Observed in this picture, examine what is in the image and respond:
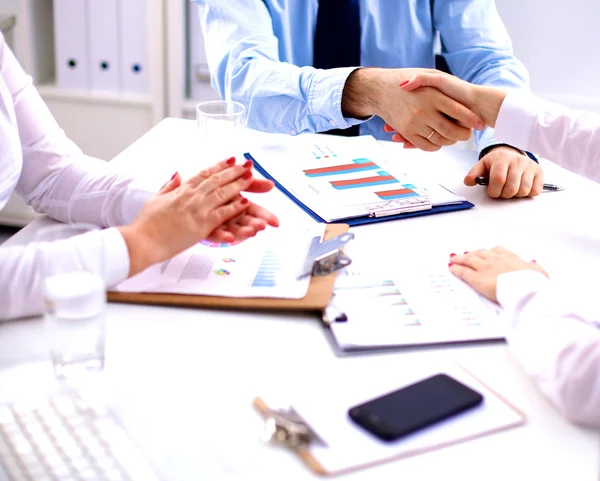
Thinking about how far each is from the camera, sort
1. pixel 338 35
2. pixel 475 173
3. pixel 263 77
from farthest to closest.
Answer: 1. pixel 338 35
2. pixel 263 77
3. pixel 475 173

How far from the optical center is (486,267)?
38.9 inches

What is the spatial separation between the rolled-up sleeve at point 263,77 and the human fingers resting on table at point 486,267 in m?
0.56

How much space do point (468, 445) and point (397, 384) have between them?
11 centimetres

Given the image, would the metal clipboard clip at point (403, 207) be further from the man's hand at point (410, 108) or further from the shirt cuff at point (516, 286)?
the shirt cuff at point (516, 286)

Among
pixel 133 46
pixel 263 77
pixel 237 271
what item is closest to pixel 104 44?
pixel 133 46

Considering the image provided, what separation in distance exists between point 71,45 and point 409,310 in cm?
201

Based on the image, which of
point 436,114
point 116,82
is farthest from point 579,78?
point 116,82

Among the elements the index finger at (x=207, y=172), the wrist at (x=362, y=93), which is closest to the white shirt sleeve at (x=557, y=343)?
the index finger at (x=207, y=172)

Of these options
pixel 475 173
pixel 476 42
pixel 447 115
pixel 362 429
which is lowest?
pixel 362 429

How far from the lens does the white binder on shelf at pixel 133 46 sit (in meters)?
2.45

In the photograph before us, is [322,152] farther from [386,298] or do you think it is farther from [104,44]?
[104,44]

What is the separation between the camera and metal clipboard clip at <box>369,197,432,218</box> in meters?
1.21

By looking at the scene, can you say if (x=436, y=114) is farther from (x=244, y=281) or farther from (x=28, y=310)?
(x=28, y=310)

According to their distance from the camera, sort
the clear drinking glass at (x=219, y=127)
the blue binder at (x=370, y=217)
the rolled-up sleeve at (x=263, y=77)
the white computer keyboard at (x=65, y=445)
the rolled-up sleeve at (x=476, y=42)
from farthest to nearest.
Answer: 1. the rolled-up sleeve at (x=476, y=42)
2. the rolled-up sleeve at (x=263, y=77)
3. the clear drinking glass at (x=219, y=127)
4. the blue binder at (x=370, y=217)
5. the white computer keyboard at (x=65, y=445)
